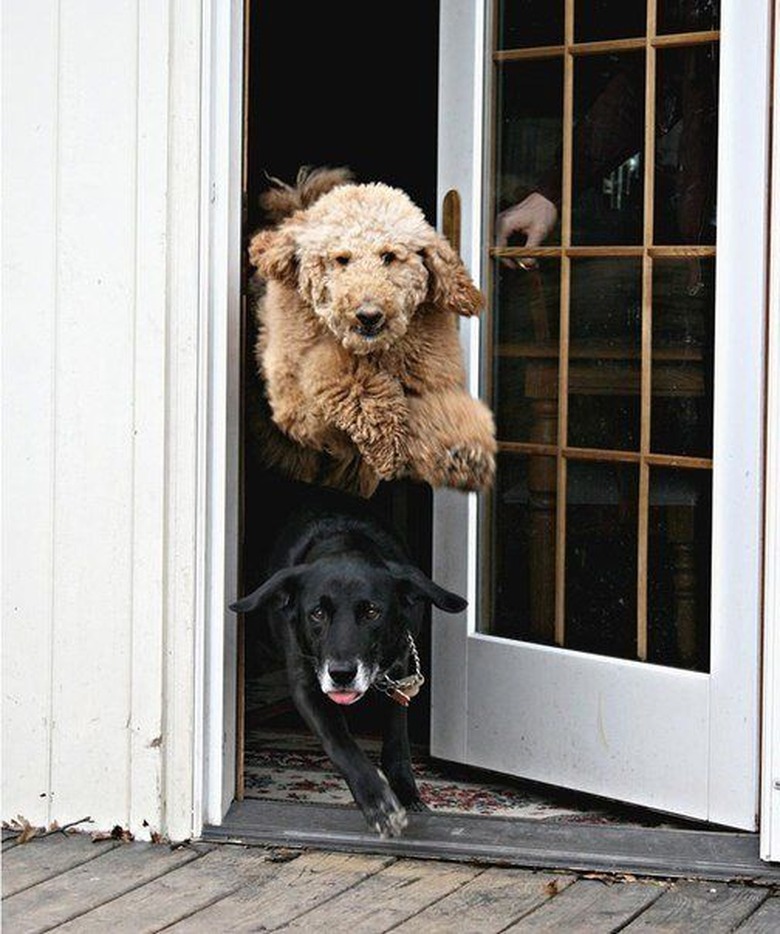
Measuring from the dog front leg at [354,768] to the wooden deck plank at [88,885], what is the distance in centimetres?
32

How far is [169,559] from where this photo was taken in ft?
10.5

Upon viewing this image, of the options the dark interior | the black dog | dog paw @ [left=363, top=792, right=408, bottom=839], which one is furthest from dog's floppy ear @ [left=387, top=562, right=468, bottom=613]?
the dark interior

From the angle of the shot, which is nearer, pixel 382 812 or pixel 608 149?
pixel 382 812

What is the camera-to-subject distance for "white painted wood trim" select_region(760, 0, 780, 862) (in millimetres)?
2953

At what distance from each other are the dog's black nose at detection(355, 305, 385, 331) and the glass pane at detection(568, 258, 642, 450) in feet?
2.24

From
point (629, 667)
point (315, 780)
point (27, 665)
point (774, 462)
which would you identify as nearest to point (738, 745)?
point (629, 667)

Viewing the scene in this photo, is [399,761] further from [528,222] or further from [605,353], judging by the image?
[528,222]

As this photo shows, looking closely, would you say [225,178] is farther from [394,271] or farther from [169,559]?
[169,559]

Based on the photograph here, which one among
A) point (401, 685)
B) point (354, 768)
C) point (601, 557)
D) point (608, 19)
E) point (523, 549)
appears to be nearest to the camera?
point (354, 768)

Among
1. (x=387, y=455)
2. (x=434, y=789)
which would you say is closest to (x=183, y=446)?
(x=387, y=455)

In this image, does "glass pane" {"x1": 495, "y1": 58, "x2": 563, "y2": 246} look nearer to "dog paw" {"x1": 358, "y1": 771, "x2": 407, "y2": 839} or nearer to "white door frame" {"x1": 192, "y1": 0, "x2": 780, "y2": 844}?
"white door frame" {"x1": 192, "y1": 0, "x2": 780, "y2": 844}

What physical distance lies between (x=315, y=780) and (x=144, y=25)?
1703mm

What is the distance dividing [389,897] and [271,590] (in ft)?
2.05

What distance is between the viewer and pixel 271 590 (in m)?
3.16
